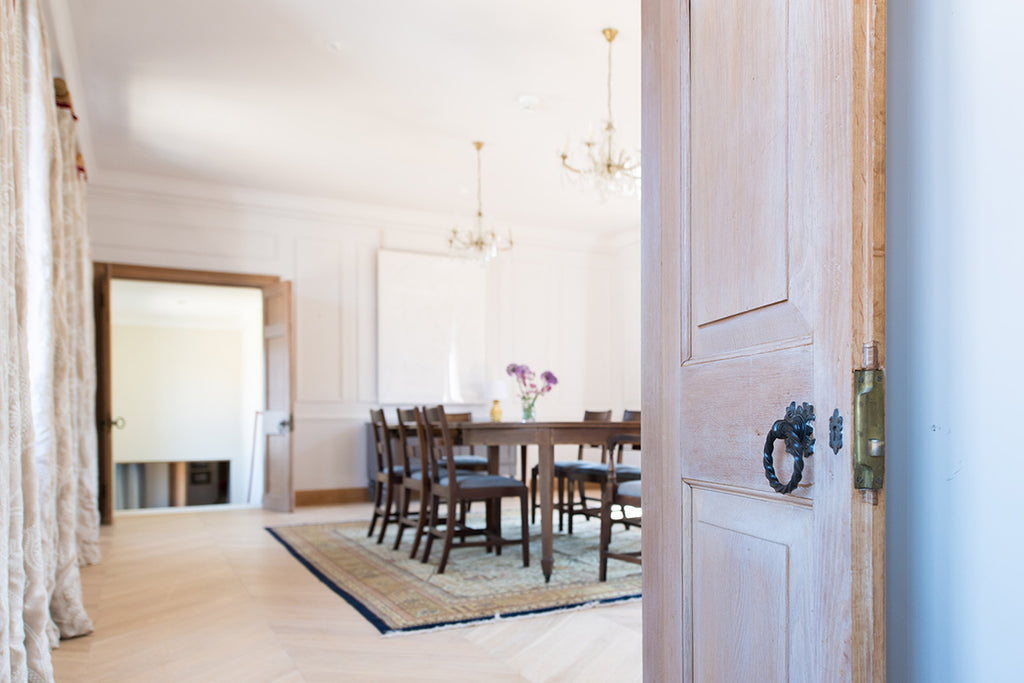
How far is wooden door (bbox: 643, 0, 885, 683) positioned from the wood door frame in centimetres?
590

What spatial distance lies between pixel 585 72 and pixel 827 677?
429cm

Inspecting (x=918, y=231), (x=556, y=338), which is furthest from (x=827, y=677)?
(x=556, y=338)

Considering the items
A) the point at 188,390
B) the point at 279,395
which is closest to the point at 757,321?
the point at 279,395

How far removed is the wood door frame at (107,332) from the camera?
6180 millimetres

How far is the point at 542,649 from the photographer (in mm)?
2811

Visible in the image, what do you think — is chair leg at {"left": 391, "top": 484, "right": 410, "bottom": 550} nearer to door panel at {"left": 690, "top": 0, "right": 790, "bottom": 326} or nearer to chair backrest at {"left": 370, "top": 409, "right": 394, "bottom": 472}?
chair backrest at {"left": 370, "top": 409, "right": 394, "bottom": 472}

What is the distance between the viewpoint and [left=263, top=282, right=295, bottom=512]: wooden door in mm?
6672

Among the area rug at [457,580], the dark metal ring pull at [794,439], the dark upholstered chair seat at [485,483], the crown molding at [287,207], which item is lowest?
the area rug at [457,580]

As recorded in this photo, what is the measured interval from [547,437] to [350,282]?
13.6 ft

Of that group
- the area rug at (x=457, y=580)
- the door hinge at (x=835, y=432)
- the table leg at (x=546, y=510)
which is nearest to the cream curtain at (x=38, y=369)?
the area rug at (x=457, y=580)

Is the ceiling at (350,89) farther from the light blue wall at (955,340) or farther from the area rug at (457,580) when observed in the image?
the light blue wall at (955,340)

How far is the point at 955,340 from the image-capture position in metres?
0.84

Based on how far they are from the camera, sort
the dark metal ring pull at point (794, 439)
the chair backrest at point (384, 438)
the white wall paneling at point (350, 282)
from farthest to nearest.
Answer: the white wall paneling at point (350, 282), the chair backrest at point (384, 438), the dark metal ring pull at point (794, 439)

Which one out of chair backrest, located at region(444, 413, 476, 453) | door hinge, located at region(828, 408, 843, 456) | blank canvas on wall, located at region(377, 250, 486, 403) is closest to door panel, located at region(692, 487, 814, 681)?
door hinge, located at region(828, 408, 843, 456)
